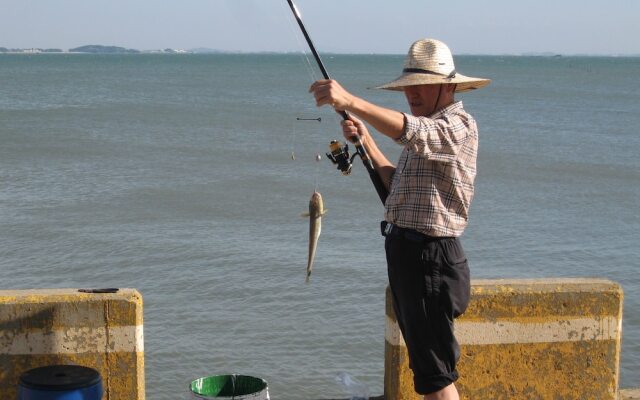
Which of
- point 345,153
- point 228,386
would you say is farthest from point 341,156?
point 228,386

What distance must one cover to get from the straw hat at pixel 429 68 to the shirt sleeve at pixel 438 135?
0.15 m

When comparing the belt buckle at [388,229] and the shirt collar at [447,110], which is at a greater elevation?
the shirt collar at [447,110]

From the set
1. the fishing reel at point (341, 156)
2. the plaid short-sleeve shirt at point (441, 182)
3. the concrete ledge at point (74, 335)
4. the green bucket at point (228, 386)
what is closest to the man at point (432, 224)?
the plaid short-sleeve shirt at point (441, 182)

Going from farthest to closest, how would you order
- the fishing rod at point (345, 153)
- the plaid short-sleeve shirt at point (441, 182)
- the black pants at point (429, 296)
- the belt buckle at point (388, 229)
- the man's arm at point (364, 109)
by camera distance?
the fishing rod at point (345, 153) → the belt buckle at point (388, 229) → the black pants at point (429, 296) → the plaid short-sleeve shirt at point (441, 182) → the man's arm at point (364, 109)

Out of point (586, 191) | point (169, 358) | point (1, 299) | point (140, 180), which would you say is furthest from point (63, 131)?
point (1, 299)

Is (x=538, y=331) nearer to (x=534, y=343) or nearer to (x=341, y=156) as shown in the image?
(x=534, y=343)

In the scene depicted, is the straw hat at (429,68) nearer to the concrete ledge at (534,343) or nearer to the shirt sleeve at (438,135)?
the shirt sleeve at (438,135)

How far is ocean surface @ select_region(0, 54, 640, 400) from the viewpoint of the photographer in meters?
8.59

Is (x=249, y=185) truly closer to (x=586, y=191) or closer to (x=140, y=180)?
(x=140, y=180)

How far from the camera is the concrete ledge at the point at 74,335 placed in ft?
15.3

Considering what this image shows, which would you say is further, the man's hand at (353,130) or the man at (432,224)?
the man's hand at (353,130)

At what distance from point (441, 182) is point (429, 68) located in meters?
0.44

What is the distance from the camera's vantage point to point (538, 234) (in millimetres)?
13836

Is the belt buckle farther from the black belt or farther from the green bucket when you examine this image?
the green bucket
